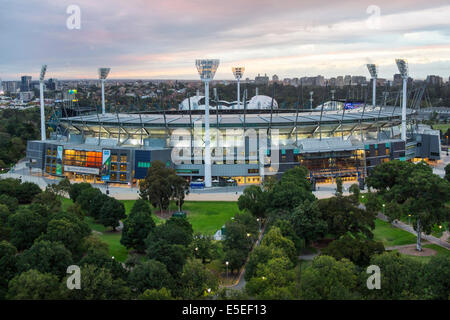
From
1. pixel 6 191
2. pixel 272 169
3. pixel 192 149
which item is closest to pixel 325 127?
pixel 272 169

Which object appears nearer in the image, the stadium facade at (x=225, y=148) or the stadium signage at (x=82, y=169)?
the stadium facade at (x=225, y=148)

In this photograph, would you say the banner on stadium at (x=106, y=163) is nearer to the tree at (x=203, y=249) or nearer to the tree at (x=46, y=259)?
the tree at (x=203, y=249)

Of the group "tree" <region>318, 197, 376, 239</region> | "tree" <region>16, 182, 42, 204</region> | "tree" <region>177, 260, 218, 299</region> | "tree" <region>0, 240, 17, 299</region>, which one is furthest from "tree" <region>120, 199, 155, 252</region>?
"tree" <region>16, 182, 42, 204</region>

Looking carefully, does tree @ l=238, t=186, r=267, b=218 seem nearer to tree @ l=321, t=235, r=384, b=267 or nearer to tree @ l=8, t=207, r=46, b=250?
tree @ l=321, t=235, r=384, b=267

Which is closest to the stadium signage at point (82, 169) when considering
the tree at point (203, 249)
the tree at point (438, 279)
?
the tree at point (203, 249)

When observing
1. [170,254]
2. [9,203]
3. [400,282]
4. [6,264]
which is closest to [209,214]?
[9,203]
